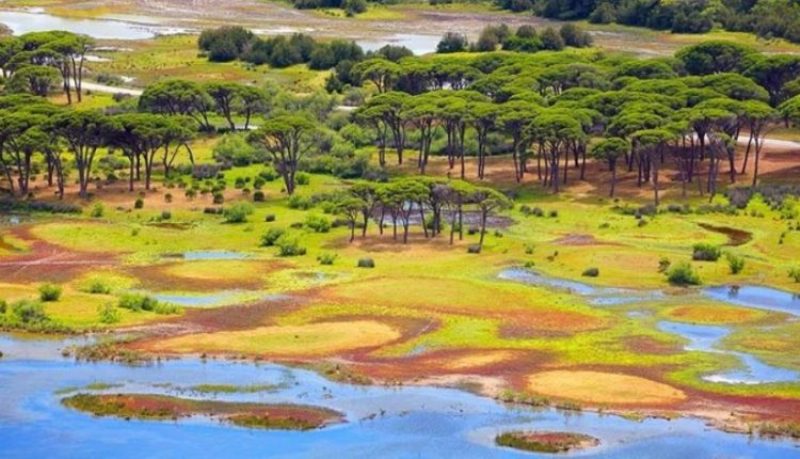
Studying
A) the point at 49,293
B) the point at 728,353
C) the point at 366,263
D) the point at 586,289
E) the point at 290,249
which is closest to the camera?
the point at 728,353

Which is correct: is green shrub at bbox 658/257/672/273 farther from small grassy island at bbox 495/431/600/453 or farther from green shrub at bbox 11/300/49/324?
green shrub at bbox 11/300/49/324

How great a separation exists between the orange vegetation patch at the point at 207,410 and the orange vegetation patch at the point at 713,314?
76.0 feet

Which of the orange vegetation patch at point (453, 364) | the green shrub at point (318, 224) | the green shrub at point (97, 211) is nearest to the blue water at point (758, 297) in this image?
the orange vegetation patch at point (453, 364)

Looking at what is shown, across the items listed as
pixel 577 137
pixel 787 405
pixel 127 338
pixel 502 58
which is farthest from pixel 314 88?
pixel 787 405

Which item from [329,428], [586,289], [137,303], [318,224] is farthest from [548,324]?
[318,224]

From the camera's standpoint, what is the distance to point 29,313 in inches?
3081

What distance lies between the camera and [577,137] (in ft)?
366

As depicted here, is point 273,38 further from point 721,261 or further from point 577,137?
point 721,261

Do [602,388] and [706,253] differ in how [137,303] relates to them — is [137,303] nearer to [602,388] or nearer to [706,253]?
[602,388]

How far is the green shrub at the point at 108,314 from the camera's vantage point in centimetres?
7800

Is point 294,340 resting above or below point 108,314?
below

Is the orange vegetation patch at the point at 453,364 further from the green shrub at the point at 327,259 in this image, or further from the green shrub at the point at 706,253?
the green shrub at the point at 706,253

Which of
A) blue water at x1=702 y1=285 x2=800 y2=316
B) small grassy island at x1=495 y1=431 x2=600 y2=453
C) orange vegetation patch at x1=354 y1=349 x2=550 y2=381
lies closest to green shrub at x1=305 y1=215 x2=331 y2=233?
blue water at x1=702 y1=285 x2=800 y2=316

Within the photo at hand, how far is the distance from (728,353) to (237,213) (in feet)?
131
